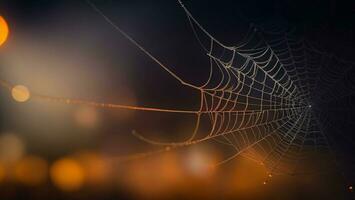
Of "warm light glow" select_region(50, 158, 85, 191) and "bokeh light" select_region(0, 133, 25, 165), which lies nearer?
"bokeh light" select_region(0, 133, 25, 165)

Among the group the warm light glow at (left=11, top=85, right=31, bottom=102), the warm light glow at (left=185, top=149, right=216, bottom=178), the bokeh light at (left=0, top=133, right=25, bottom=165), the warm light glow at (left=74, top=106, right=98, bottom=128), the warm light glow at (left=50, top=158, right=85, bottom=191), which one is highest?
the warm light glow at (left=74, top=106, right=98, bottom=128)

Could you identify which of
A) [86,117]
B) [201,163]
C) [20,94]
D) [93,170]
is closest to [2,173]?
[93,170]

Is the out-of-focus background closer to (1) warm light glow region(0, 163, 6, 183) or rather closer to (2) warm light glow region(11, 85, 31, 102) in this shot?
(1) warm light glow region(0, 163, 6, 183)

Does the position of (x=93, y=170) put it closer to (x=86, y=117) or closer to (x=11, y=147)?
(x=86, y=117)

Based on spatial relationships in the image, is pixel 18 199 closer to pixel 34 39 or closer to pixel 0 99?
pixel 0 99

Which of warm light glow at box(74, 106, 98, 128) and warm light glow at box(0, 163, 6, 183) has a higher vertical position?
warm light glow at box(74, 106, 98, 128)

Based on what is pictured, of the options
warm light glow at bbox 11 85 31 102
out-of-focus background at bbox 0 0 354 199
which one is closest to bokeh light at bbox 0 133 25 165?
out-of-focus background at bbox 0 0 354 199

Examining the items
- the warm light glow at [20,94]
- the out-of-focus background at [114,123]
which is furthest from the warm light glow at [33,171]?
the warm light glow at [20,94]

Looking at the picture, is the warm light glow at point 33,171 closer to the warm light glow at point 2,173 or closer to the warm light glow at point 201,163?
the warm light glow at point 2,173
